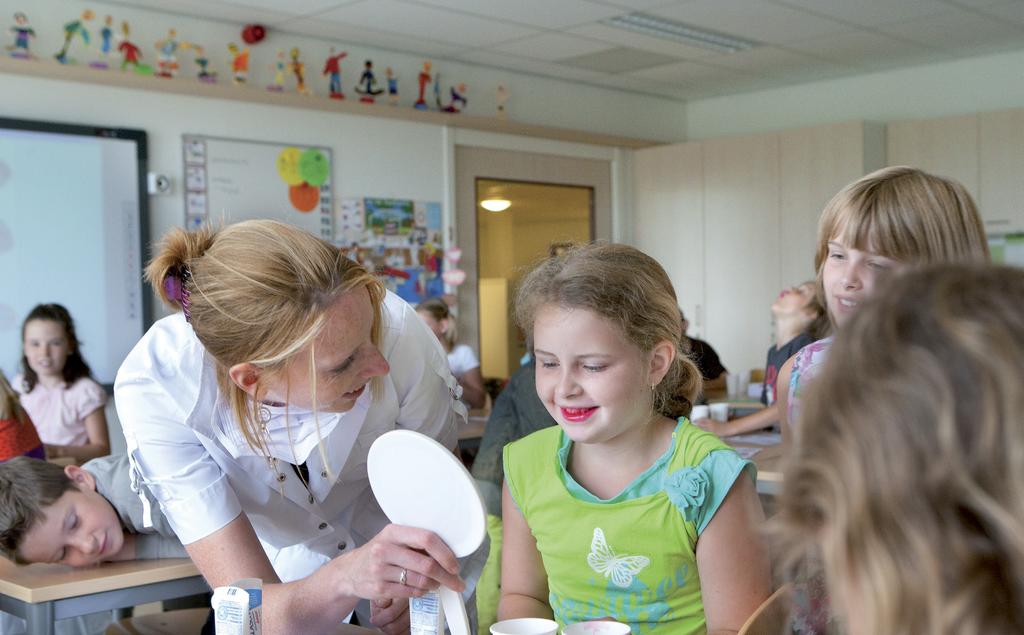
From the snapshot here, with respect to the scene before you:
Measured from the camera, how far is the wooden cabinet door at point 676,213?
7.01 metres

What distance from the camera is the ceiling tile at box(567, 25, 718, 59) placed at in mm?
5551

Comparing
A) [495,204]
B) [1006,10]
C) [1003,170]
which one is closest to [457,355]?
[495,204]

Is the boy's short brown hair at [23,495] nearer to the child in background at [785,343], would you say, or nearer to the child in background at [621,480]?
the child in background at [621,480]

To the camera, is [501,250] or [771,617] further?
[501,250]

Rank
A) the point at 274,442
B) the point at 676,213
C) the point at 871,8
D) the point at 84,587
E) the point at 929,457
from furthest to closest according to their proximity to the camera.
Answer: the point at 676,213
the point at 871,8
the point at 84,587
the point at 274,442
the point at 929,457

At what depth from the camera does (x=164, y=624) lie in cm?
253

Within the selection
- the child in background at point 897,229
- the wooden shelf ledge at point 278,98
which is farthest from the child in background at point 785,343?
the wooden shelf ledge at point 278,98

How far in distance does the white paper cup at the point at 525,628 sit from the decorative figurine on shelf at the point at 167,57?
4.38 m

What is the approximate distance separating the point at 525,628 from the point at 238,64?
15.1 ft

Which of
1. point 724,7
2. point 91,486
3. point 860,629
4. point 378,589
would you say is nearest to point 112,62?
point 724,7

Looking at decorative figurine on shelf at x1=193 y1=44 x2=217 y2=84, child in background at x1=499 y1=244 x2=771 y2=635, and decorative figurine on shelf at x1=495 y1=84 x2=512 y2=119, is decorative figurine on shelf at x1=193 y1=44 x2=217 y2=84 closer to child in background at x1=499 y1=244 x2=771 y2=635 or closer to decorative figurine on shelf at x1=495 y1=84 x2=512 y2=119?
decorative figurine on shelf at x1=495 y1=84 x2=512 y2=119

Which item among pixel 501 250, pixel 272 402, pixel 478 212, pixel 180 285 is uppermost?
pixel 478 212

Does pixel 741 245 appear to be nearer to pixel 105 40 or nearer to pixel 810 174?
pixel 810 174

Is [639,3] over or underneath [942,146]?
over
